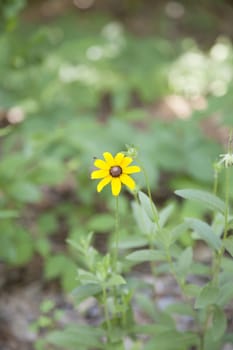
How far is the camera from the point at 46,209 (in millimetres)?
2822

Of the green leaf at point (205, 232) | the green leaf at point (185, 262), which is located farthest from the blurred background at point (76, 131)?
the green leaf at point (205, 232)

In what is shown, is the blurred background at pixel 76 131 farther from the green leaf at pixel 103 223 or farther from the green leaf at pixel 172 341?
the green leaf at pixel 172 341

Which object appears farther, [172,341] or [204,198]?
[172,341]

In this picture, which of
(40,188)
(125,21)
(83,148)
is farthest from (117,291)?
(125,21)

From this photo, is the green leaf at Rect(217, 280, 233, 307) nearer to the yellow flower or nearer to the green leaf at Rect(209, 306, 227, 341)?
the green leaf at Rect(209, 306, 227, 341)

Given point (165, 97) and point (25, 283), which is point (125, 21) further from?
point (25, 283)

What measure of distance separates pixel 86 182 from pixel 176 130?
59 centimetres

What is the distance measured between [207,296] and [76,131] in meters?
1.38

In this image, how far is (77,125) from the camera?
2557 millimetres

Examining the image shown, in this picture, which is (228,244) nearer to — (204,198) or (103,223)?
(204,198)

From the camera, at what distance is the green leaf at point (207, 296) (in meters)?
1.35

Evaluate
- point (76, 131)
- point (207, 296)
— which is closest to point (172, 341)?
point (207, 296)

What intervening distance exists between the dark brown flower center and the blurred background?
524 millimetres

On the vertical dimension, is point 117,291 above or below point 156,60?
below
